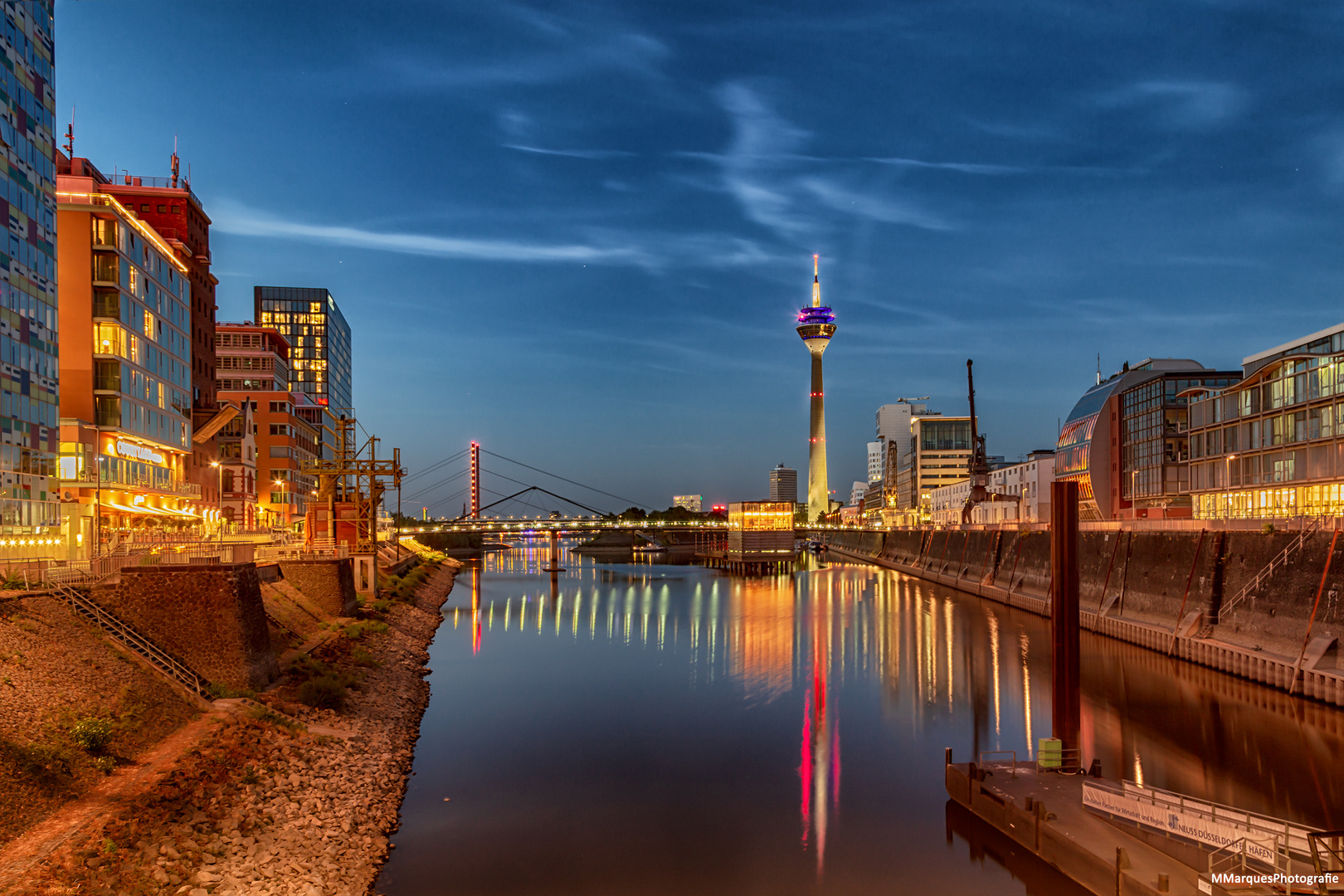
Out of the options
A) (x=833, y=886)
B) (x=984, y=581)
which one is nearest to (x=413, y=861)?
(x=833, y=886)

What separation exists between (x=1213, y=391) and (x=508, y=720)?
58.4 metres

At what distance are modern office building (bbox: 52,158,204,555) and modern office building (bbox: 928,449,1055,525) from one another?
7484 cm

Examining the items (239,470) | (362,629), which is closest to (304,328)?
(239,470)

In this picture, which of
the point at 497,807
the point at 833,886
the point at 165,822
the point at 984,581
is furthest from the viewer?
the point at 984,581

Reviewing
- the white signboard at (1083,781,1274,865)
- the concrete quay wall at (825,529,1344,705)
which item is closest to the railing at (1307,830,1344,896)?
the white signboard at (1083,781,1274,865)

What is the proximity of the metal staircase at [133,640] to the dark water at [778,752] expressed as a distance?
6.66 metres

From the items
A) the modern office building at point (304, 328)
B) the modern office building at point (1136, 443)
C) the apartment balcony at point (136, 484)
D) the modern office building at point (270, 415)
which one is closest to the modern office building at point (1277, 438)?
the modern office building at point (1136, 443)

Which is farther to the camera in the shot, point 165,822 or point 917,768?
point 917,768

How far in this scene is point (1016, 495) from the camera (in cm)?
11056

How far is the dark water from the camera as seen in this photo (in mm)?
18750

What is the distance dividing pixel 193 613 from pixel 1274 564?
39.8 m

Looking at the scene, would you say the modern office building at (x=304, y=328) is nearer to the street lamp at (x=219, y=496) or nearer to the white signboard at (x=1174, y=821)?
the street lamp at (x=219, y=496)

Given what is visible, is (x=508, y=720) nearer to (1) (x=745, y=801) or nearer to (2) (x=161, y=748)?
(1) (x=745, y=801)

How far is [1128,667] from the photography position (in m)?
38.0
